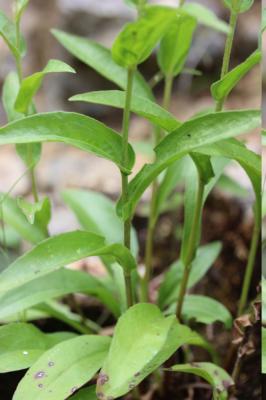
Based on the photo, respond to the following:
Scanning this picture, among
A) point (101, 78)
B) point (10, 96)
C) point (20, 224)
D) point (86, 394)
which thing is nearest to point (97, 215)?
point (20, 224)

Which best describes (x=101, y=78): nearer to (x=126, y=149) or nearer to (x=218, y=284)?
(x=218, y=284)

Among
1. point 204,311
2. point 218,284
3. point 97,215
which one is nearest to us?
point 204,311

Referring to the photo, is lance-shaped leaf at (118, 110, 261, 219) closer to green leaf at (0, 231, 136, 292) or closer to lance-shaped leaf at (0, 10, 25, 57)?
green leaf at (0, 231, 136, 292)

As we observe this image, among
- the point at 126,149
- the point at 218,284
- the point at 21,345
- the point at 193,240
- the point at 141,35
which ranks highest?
the point at 141,35

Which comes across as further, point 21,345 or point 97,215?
point 97,215

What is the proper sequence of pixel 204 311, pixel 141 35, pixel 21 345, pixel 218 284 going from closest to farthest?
pixel 141 35 < pixel 21 345 < pixel 204 311 < pixel 218 284

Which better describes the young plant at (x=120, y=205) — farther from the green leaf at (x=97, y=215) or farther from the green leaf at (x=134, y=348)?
A: the green leaf at (x=97, y=215)

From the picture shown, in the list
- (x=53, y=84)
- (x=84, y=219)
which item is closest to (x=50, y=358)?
(x=84, y=219)

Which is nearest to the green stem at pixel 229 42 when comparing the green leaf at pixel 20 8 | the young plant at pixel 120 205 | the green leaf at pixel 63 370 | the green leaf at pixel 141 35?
the young plant at pixel 120 205
